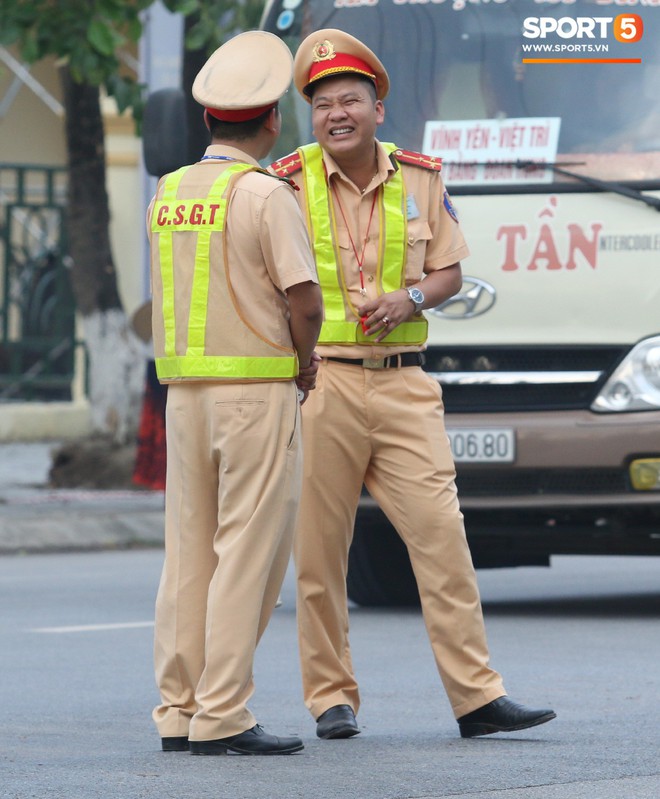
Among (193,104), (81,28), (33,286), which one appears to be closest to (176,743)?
(81,28)

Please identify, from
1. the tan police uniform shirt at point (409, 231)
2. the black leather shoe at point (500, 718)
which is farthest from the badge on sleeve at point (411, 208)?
the black leather shoe at point (500, 718)

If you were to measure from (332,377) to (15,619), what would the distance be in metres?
3.51

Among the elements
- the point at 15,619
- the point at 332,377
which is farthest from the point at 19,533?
the point at 332,377

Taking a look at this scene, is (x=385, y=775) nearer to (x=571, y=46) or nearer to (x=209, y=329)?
(x=209, y=329)

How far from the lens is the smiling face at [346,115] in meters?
5.84

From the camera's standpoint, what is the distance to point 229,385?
17.4ft

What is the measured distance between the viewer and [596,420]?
8250 millimetres

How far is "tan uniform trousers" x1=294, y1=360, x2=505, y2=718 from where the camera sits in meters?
5.70

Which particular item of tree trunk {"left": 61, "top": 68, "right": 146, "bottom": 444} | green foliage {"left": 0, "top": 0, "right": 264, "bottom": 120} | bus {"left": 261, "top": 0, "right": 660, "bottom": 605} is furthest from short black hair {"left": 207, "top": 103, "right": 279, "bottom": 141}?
tree trunk {"left": 61, "top": 68, "right": 146, "bottom": 444}

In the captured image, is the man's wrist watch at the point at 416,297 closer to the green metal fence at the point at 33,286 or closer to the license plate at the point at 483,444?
the license plate at the point at 483,444

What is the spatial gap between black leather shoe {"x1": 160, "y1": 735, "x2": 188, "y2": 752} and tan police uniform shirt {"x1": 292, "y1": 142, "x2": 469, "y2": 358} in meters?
1.16

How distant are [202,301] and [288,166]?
35.7 inches

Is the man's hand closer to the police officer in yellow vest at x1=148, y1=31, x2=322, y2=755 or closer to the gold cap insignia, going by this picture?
the police officer in yellow vest at x1=148, y1=31, x2=322, y2=755

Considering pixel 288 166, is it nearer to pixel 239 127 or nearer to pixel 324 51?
pixel 324 51
